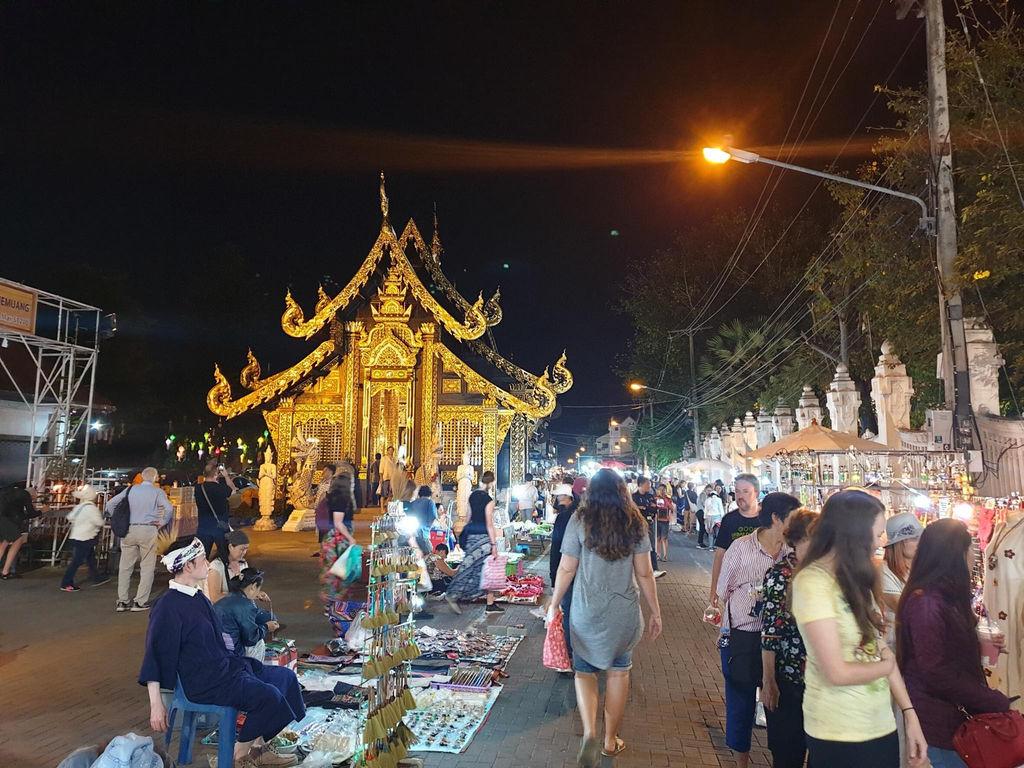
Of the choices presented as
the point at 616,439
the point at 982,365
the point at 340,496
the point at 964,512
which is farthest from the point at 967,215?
the point at 616,439

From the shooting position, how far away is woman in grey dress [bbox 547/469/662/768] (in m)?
4.11

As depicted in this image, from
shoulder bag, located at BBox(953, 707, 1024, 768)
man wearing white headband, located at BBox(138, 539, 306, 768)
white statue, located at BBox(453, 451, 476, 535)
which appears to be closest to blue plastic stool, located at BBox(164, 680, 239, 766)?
man wearing white headband, located at BBox(138, 539, 306, 768)

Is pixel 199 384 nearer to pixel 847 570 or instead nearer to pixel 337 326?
pixel 337 326

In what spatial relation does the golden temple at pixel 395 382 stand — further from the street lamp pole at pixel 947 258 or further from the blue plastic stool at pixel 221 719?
the blue plastic stool at pixel 221 719

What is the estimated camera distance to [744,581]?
13.5 feet

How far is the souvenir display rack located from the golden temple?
16797mm

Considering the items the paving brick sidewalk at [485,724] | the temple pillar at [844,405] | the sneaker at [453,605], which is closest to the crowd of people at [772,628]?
the paving brick sidewalk at [485,724]

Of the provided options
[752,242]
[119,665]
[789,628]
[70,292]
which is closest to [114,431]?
[70,292]

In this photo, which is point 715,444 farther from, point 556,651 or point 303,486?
point 556,651

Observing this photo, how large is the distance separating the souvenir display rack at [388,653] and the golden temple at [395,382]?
1680cm

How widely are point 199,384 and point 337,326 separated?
13.9m

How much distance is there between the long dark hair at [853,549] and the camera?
2.40 meters

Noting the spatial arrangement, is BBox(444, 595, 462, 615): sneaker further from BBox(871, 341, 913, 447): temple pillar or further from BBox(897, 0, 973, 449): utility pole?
BBox(871, 341, 913, 447): temple pillar

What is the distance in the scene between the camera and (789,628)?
3.36m
